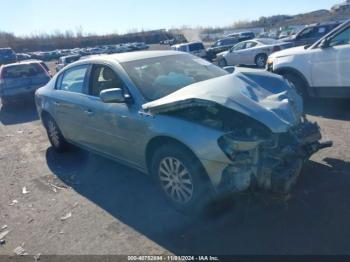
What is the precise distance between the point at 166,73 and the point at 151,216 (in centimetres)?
182

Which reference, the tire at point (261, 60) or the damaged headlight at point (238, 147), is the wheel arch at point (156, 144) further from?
the tire at point (261, 60)

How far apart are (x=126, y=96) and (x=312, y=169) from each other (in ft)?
8.34

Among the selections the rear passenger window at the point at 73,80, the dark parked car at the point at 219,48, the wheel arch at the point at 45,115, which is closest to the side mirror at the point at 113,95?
the rear passenger window at the point at 73,80

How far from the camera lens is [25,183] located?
214 inches

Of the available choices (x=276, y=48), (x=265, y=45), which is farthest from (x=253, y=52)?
(x=276, y=48)

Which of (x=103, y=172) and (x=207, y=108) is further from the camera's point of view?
(x=103, y=172)

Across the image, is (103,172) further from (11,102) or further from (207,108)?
(11,102)

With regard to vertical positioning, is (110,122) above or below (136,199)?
above

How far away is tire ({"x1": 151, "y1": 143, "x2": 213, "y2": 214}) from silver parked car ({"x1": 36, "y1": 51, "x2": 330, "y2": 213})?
1 cm

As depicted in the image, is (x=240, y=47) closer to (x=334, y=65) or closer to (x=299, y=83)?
(x=299, y=83)

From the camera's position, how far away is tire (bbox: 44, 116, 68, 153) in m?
6.23

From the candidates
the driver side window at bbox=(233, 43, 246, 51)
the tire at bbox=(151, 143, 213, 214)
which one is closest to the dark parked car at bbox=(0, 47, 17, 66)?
the driver side window at bbox=(233, 43, 246, 51)

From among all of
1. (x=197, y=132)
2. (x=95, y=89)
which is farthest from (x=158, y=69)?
(x=197, y=132)

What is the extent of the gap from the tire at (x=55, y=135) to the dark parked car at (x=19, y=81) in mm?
6251
